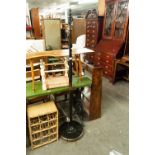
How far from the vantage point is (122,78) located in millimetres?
3955

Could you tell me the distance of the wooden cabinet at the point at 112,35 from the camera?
11.9ft

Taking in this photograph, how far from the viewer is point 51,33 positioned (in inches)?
130

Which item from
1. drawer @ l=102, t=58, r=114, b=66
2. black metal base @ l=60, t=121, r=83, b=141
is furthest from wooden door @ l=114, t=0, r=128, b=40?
black metal base @ l=60, t=121, r=83, b=141

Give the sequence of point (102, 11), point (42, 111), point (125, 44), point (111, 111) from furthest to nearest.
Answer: point (102, 11), point (125, 44), point (111, 111), point (42, 111)

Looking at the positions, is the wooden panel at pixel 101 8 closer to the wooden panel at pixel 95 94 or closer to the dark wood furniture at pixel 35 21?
the dark wood furniture at pixel 35 21

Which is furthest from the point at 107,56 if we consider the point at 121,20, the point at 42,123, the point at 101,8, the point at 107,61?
the point at 42,123

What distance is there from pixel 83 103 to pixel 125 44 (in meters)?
1.89

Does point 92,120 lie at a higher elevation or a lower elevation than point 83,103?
lower

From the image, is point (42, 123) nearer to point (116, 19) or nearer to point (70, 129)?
point (70, 129)

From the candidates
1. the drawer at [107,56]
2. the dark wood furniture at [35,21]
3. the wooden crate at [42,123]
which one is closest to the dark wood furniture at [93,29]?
the drawer at [107,56]

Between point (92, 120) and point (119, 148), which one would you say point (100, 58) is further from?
point (119, 148)

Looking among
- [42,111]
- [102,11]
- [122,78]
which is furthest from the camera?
[102,11]
